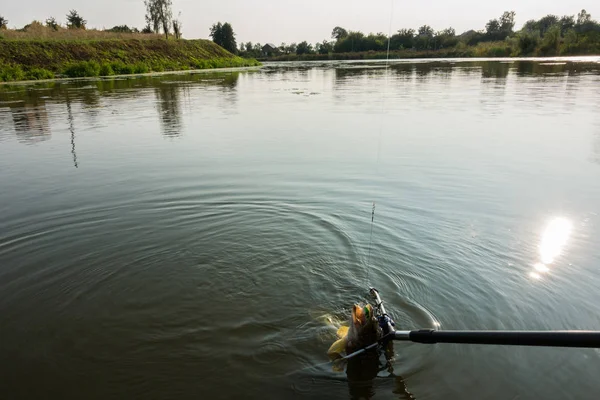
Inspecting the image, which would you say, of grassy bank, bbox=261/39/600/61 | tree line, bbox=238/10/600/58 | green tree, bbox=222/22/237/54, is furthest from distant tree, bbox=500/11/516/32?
green tree, bbox=222/22/237/54

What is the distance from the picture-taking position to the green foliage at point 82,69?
41.0 meters

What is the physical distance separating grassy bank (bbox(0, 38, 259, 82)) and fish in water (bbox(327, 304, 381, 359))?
4201 cm

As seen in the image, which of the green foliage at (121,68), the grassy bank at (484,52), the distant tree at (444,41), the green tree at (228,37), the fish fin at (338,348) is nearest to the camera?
the fish fin at (338,348)

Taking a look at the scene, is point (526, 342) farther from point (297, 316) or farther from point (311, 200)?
point (311, 200)

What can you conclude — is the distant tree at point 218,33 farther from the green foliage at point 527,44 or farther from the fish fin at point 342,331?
the fish fin at point 342,331

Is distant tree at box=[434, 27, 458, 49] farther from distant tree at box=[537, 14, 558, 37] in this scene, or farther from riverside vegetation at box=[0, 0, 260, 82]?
riverside vegetation at box=[0, 0, 260, 82]

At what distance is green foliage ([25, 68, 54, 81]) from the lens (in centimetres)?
3738

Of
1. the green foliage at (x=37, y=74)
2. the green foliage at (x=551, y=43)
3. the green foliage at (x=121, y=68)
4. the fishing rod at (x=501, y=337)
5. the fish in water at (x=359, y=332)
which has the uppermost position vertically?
the green foliage at (x=551, y=43)

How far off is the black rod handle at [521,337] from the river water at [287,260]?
0.74 metres

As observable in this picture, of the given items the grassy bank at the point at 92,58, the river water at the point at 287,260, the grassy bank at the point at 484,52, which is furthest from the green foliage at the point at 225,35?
the river water at the point at 287,260

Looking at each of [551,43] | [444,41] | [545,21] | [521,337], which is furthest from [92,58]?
[545,21]

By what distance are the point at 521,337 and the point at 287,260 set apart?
3434 mm

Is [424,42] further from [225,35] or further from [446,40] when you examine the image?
[225,35]

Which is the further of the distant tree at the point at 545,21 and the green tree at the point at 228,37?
the distant tree at the point at 545,21
